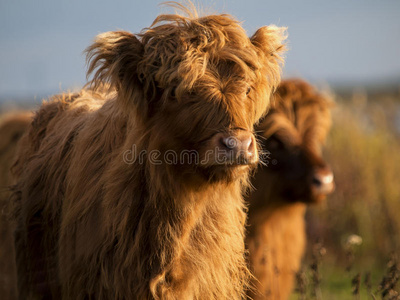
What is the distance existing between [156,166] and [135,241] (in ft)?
1.60

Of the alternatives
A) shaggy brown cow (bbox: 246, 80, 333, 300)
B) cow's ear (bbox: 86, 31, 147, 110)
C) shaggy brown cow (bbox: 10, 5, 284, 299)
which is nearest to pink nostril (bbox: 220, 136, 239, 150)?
shaggy brown cow (bbox: 10, 5, 284, 299)

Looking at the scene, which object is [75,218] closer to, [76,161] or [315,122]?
[76,161]

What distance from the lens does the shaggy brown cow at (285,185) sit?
5562 millimetres

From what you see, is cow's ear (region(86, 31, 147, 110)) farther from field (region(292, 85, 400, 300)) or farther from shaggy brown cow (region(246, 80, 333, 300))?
field (region(292, 85, 400, 300))

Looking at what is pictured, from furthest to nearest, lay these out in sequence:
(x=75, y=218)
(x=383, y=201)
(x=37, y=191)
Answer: (x=383, y=201) < (x=37, y=191) < (x=75, y=218)

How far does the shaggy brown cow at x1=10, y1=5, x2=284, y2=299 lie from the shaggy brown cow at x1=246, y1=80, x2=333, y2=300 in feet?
6.23

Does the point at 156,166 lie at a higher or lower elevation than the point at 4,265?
higher

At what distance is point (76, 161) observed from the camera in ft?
12.5

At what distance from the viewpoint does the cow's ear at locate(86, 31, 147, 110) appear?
11.1 ft

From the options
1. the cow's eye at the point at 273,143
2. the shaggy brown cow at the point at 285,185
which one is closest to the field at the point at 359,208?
the shaggy brown cow at the point at 285,185

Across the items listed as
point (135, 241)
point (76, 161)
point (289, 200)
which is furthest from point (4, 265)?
point (289, 200)

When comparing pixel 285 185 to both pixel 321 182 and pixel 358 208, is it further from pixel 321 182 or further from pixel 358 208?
pixel 358 208

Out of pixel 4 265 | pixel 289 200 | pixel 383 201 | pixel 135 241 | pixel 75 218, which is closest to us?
pixel 135 241

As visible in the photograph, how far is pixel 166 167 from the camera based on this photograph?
132 inches
